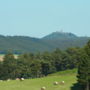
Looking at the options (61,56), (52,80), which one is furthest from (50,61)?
(52,80)

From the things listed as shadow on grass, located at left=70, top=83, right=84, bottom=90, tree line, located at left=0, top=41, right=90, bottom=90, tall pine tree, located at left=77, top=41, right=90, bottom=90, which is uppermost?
tall pine tree, located at left=77, top=41, right=90, bottom=90

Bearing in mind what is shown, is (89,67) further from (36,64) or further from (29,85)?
(36,64)

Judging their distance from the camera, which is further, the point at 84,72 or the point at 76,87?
the point at 76,87

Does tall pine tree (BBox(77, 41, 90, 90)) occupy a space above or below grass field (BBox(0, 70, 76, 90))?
above

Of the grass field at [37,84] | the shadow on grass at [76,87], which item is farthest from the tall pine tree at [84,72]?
the grass field at [37,84]

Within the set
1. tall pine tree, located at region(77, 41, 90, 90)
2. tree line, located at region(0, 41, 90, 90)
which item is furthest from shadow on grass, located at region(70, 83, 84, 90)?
tree line, located at region(0, 41, 90, 90)

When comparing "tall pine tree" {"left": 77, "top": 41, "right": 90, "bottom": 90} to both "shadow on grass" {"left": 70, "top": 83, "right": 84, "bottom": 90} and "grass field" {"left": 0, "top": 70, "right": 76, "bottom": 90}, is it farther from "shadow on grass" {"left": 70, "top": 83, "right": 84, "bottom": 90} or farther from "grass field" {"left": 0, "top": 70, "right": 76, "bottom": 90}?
"grass field" {"left": 0, "top": 70, "right": 76, "bottom": 90}

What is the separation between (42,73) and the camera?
16075cm

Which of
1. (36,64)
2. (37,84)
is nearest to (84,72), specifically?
(37,84)

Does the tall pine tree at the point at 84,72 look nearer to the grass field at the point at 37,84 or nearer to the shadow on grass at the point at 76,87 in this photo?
the shadow on grass at the point at 76,87

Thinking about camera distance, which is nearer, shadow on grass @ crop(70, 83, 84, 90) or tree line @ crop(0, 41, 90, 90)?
shadow on grass @ crop(70, 83, 84, 90)

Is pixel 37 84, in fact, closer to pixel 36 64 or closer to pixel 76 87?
pixel 76 87

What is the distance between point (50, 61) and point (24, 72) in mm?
16509

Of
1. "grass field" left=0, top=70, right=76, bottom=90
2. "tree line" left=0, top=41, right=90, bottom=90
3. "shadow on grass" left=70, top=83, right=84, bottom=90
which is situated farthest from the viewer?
"tree line" left=0, top=41, right=90, bottom=90
